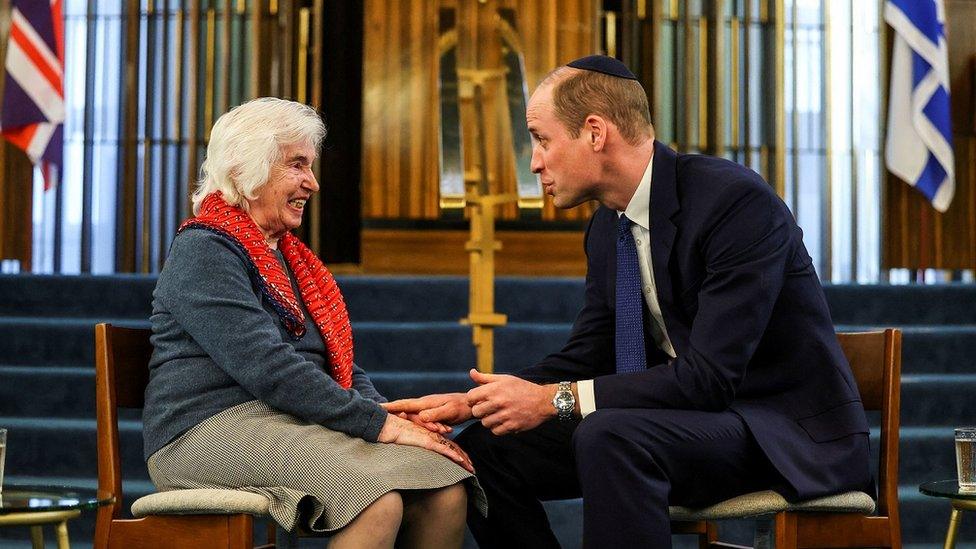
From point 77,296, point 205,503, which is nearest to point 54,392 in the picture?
point 77,296

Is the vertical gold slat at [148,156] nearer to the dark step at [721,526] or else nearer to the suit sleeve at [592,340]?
the dark step at [721,526]

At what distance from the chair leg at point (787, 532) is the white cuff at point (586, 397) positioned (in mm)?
406

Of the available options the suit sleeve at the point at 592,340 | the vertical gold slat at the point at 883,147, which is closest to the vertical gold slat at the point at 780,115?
the vertical gold slat at the point at 883,147

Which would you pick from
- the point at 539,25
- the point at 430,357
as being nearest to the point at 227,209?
the point at 430,357

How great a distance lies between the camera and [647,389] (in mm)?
2316

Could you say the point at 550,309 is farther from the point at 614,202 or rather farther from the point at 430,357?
the point at 614,202

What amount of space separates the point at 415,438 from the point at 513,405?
0.22 meters

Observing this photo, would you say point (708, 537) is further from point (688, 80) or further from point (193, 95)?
point (193, 95)

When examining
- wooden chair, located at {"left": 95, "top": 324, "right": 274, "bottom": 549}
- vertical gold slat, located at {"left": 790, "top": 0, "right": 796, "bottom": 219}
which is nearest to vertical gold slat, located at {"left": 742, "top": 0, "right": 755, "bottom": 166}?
vertical gold slat, located at {"left": 790, "top": 0, "right": 796, "bottom": 219}

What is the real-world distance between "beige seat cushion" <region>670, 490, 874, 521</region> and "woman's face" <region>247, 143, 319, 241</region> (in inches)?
39.4

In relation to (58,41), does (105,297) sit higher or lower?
lower

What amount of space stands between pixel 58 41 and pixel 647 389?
17.5ft

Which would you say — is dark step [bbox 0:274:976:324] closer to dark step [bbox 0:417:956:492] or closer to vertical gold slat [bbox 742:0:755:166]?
dark step [bbox 0:417:956:492]

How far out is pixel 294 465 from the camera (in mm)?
2287
